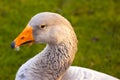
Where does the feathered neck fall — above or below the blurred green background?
above

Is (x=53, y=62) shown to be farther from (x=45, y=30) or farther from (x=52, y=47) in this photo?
(x=45, y=30)

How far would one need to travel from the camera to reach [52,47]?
3.20 meters

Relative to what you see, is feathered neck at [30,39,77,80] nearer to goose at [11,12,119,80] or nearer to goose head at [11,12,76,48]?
goose at [11,12,119,80]

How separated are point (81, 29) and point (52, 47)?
7.54ft

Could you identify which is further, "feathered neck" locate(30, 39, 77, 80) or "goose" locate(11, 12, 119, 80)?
"feathered neck" locate(30, 39, 77, 80)

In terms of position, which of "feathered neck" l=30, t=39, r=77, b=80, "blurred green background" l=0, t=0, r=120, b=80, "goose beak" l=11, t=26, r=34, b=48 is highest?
"goose beak" l=11, t=26, r=34, b=48

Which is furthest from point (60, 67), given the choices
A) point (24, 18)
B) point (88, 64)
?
point (24, 18)

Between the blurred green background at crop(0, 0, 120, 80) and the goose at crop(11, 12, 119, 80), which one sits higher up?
the goose at crop(11, 12, 119, 80)

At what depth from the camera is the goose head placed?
3.04 m

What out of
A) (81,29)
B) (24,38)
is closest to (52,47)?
(24,38)

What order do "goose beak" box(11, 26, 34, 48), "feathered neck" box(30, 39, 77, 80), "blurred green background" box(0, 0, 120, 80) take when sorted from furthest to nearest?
"blurred green background" box(0, 0, 120, 80), "feathered neck" box(30, 39, 77, 80), "goose beak" box(11, 26, 34, 48)

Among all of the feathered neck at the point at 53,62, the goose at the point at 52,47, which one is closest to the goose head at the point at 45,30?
the goose at the point at 52,47

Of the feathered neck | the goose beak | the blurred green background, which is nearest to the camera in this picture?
the goose beak

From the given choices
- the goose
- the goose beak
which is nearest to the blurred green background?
the goose
